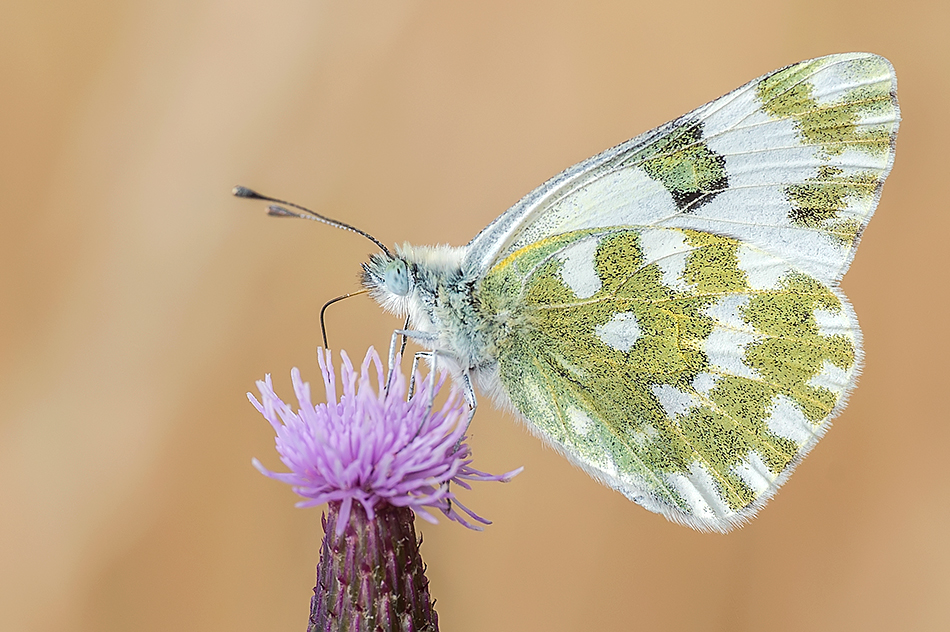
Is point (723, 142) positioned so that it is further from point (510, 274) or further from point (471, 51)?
point (471, 51)

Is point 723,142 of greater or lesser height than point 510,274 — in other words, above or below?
Answer: above

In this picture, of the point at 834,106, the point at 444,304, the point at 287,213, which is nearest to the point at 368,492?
the point at 444,304

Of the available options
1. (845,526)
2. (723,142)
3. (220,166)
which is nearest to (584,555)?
(845,526)

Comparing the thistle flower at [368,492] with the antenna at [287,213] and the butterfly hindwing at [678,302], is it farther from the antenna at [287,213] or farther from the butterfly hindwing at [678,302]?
the antenna at [287,213]

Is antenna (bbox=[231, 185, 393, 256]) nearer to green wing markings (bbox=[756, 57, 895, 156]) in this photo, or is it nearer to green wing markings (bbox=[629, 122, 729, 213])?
green wing markings (bbox=[629, 122, 729, 213])

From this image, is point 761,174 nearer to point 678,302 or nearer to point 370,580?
point 678,302

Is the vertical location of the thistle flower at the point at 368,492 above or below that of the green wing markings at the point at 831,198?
below

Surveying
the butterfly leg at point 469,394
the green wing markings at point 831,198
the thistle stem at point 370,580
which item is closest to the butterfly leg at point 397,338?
the butterfly leg at point 469,394
